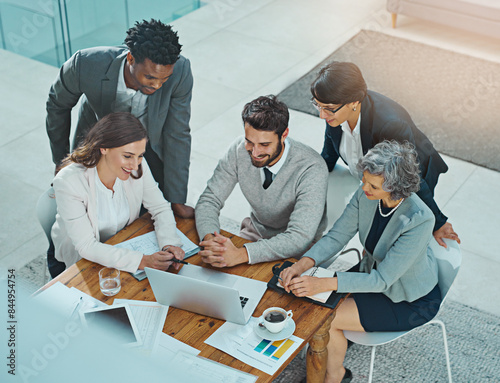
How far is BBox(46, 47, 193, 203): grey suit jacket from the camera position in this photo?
2.54 meters

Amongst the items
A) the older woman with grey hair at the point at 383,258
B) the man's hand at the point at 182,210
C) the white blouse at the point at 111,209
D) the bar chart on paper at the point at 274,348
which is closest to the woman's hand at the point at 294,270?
the older woman with grey hair at the point at 383,258

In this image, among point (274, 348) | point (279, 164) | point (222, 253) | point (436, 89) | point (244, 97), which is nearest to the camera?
point (274, 348)

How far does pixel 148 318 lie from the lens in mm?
2035

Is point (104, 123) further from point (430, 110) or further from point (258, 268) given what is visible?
point (430, 110)

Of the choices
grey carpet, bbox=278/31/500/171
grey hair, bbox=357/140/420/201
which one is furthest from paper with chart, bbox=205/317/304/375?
grey carpet, bbox=278/31/500/171

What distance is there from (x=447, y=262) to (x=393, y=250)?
0.27 meters

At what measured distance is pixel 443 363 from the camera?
2768 mm

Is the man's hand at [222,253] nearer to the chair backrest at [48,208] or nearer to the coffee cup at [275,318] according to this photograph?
the coffee cup at [275,318]

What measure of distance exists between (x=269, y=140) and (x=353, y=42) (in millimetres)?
3844

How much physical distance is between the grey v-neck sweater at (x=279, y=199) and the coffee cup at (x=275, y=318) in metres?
0.32

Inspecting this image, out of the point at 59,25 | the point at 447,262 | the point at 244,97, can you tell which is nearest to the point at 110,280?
Answer: the point at 447,262

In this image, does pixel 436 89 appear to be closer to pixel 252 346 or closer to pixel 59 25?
pixel 59 25

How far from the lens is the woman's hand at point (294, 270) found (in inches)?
84.8

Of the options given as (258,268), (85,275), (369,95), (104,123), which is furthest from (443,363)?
(104,123)
